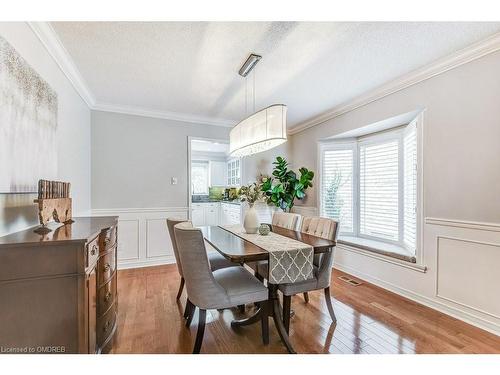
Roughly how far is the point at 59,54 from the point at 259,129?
1.86 metres

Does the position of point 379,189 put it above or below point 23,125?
below

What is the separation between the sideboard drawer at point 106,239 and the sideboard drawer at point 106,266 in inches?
1.9

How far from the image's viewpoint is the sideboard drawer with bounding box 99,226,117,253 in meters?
1.67

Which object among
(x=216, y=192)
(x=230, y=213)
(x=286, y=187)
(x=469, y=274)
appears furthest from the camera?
(x=216, y=192)

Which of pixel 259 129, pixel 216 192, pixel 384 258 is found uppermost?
pixel 259 129

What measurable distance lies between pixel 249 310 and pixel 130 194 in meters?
2.51

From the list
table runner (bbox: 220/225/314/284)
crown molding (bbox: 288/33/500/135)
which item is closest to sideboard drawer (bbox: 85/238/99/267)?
table runner (bbox: 220/225/314/284)

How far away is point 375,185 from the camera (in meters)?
3.56

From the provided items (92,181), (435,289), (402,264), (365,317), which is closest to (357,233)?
(402,264)

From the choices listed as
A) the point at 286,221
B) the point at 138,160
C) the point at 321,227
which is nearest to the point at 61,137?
the point at 138,160

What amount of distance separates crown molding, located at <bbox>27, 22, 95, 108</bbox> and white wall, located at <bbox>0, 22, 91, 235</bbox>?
0.12 ft

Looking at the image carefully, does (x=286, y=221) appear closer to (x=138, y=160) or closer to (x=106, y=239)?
(x=106, y=239)

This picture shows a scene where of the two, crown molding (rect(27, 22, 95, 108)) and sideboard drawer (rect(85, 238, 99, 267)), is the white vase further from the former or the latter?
crown molding (rect(27, 22, 95, 108))

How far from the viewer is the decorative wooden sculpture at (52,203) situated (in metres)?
1.45
